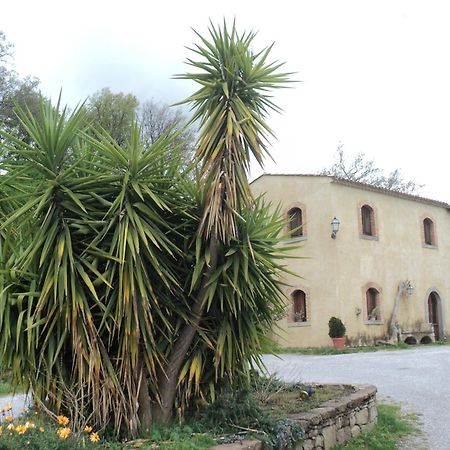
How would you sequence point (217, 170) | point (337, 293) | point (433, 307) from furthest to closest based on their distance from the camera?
point (433, 307) < point (337, 293) < point (217, 170)

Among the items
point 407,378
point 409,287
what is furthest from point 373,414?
point 409,287

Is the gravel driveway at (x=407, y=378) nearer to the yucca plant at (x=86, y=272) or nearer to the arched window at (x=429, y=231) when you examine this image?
the yucca plant at (x=86, y=272)

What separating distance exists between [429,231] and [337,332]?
26.3 ft

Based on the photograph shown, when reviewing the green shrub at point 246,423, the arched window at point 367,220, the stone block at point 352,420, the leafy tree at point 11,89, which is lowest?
the stone block at point 352,420

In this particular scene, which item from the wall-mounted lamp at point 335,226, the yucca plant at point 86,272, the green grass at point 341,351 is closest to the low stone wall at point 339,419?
the yucca plant at point 86,272

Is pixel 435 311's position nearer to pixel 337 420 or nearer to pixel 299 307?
pixel 299 307

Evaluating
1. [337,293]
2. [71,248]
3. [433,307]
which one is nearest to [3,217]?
[71,248]

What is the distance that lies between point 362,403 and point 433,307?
63.6ft

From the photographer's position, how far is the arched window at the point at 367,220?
72.9 feet

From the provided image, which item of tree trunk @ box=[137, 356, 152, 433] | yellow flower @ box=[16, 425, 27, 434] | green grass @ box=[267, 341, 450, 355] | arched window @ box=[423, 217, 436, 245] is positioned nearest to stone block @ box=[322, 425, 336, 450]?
tree trunk @ box=[137, 356, 152, 433]

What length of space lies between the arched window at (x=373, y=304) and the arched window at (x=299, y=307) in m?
2.41

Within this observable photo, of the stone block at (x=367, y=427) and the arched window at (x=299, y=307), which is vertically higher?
the arched window at (x=299, y=307)

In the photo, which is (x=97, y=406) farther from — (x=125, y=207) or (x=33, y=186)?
(x=33, y=186)

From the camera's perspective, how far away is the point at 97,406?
476cm
